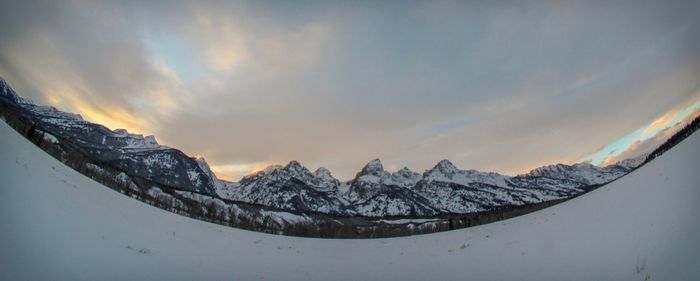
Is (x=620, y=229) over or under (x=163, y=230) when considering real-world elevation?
under

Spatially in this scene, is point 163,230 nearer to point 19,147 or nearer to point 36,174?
point 36,174

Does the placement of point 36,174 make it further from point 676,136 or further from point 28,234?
point 676,136

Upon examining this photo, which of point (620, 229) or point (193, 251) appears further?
point (193, 251)

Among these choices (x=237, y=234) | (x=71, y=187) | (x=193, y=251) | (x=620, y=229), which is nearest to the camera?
(x=620, y=229)

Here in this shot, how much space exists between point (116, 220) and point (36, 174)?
2.35 metres

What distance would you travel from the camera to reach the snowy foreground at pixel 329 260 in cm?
412

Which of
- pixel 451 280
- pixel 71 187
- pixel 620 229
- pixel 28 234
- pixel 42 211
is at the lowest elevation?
pixel 451 280

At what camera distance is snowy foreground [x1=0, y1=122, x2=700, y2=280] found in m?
4.12

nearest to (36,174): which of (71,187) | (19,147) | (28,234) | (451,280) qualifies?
(19,147)

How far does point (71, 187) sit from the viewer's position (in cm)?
845

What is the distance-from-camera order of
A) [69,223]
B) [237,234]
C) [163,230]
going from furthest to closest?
[237,234]
[163,230]
[69,223]

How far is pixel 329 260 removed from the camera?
12531 mm

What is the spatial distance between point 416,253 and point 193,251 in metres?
7.35

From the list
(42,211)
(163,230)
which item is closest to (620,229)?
(42,211)
